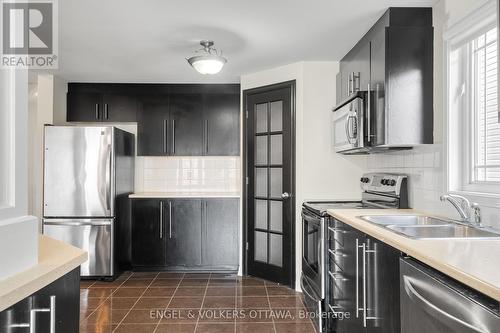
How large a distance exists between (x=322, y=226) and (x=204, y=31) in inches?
71.5

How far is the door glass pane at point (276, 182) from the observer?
11.8ft

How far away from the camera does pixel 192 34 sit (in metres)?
2.80

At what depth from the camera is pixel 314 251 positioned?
2791mm

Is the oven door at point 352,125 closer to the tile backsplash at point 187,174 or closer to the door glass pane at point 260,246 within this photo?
the door glass pane at point 260,246

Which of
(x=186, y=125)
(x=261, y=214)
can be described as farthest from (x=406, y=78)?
(x=186, y=125)

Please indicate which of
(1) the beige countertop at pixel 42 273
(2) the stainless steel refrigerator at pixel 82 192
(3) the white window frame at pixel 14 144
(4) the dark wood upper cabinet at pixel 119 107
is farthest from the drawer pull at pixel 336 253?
(4) the dark wood upper cabinet at pixel 119 107

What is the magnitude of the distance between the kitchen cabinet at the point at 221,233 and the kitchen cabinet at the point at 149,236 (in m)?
0.51

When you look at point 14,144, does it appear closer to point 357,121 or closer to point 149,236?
point 357,121

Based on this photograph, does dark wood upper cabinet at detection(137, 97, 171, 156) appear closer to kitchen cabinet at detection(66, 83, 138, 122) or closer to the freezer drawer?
kitchen cabinet at detection(66, 83, 138, 122)

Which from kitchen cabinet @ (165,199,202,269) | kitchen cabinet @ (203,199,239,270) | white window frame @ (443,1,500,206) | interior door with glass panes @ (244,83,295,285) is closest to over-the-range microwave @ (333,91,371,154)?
white window frame @ (443,1,500,206)

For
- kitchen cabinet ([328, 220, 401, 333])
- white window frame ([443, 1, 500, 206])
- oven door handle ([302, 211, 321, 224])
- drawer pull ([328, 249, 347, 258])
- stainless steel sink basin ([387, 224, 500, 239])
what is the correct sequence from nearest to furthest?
kitchen cabinet ([328, 220, 401, 333]) < stainless steel sink basin ([387, 224, 500, 239]) < white window frame ([443, 1, 500, 206]) < drawer pull ([328, 249, 347, 258]) < oven door handle ([302, 211, 321, 224])

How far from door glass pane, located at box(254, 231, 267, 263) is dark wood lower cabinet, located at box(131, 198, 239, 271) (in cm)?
28

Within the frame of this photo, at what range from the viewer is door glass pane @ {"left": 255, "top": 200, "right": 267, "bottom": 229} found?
3.72 meters

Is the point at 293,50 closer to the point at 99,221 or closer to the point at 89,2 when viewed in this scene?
the point at 89,2
